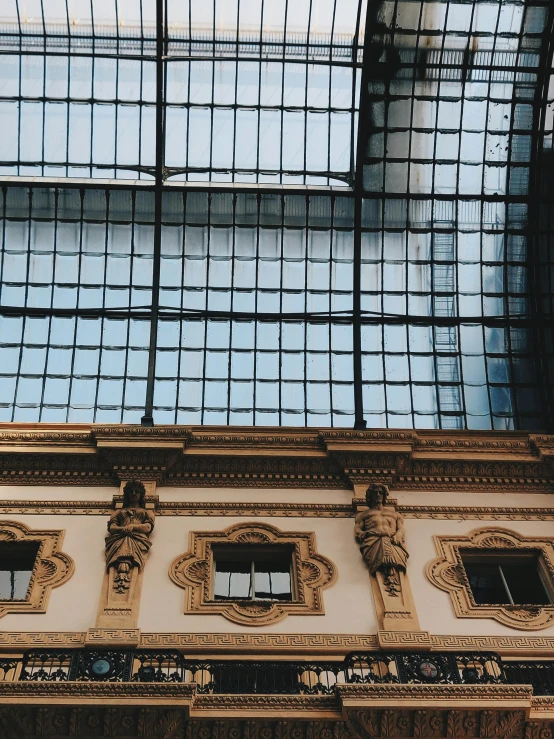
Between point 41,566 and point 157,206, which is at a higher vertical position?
point 157,206

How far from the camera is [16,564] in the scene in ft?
59.6

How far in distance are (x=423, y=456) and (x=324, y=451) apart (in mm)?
1867

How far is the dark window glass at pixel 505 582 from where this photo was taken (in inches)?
707

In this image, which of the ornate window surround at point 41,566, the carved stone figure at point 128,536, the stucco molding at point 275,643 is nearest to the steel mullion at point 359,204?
the carved stone figure at point 128,536

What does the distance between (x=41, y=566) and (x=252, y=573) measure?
3.55 metres

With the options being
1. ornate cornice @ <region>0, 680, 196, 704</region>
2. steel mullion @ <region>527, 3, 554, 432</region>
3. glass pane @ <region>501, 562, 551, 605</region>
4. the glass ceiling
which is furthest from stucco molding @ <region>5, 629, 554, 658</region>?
steel mullion @ <region>527, 3, 554, 432</region>

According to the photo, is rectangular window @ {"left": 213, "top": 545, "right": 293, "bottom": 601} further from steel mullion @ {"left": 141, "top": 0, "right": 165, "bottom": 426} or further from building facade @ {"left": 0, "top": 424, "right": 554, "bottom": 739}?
steel mullion @ {"left": 141, "top": 0, "right": 165, "bottom": 426}

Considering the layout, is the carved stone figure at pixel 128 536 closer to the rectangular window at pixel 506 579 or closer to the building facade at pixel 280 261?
the building facade at pixel 280 261

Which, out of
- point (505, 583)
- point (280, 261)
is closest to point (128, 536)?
point (505, 583)

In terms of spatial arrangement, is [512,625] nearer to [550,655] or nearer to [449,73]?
[550,655]

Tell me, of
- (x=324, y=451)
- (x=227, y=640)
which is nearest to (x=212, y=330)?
(x=324, y=451)

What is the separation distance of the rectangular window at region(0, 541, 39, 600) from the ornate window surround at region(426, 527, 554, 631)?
22.3 ft

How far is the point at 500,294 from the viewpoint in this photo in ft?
77.4

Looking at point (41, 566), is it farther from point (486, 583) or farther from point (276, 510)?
point (486, 583)
